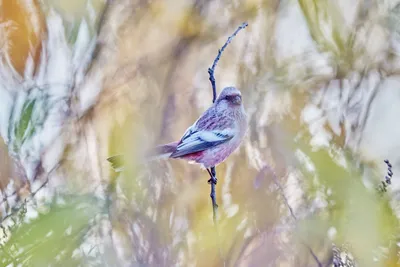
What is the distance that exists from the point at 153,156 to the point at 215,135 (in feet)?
0.22

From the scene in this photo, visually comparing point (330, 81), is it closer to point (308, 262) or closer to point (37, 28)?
point (308, 262)

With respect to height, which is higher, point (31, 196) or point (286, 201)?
point (31, 196)

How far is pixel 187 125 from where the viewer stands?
51cm

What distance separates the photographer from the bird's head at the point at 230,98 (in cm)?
48

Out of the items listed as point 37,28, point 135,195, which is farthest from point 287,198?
point 37,28

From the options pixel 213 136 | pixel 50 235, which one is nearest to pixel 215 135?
pixel 213 136

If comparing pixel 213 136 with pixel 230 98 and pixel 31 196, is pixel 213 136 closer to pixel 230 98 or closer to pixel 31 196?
pixel 230 98

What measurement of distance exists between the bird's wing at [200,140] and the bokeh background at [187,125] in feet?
0.09

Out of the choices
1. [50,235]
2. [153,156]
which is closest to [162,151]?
[153,156]

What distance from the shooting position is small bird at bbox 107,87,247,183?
0.47m

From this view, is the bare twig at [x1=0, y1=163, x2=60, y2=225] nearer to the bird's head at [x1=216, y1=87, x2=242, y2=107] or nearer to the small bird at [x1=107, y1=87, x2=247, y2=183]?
the small bird at [x1=107, y1=87, x2=247, y2=183]

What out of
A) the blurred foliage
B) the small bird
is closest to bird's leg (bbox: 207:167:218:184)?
the small bird

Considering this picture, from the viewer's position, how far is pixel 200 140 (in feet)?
1.54

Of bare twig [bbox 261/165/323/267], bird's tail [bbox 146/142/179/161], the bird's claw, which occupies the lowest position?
bare twig [bbox 261/165/323/267]
